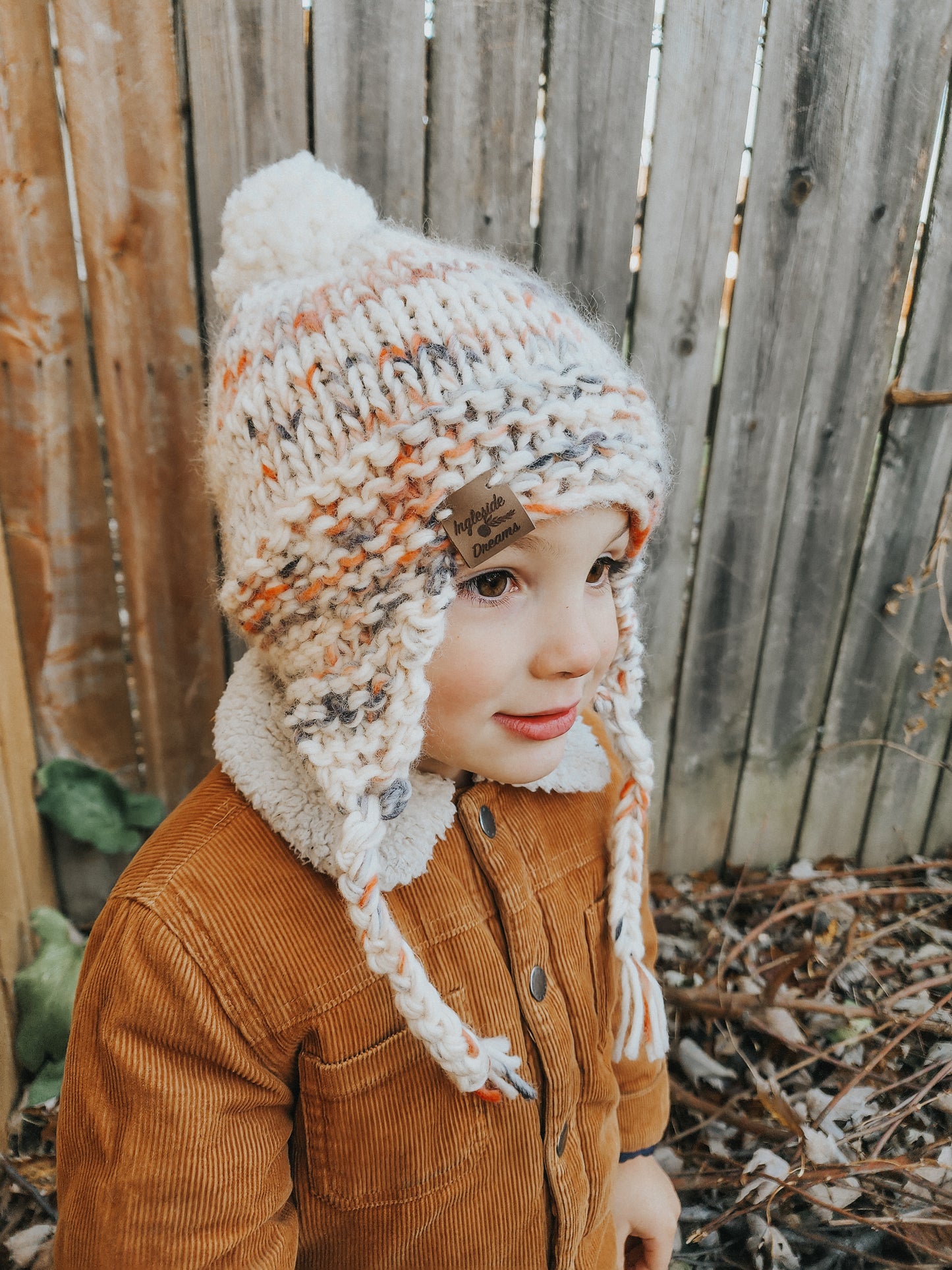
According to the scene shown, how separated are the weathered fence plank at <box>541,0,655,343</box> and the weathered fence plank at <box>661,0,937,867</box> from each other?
312mm

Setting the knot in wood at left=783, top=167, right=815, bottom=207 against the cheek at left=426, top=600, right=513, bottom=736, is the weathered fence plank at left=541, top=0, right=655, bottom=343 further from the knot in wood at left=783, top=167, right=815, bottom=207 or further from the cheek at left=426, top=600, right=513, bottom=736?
the cheek at left=426, top=600, right=513, bottom=736

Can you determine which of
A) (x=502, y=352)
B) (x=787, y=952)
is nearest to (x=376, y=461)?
(x=502, y=352)

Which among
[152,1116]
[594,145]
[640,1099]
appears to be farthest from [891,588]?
[152,1116]

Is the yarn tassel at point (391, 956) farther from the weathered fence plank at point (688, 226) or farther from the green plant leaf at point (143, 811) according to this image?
the weathered fence plank at point (688, 226)

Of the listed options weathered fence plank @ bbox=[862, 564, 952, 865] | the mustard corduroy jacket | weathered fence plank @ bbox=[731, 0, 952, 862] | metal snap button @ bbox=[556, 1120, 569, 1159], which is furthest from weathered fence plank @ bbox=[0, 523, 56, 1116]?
weathered fence plank @ bbox=[862, 564, 952, 865]

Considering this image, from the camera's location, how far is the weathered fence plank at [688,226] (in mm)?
1867

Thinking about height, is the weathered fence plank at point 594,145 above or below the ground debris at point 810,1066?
above

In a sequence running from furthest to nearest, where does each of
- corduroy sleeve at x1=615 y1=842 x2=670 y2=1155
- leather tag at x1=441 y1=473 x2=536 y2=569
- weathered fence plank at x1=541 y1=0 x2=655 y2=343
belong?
weathered fence plank at x1=541 y1=0 x2=655 y2=343
corduroy sleeve at x1=615 y1=842 x2=670 y2=1155
leather tag at x1=441 y1=473 x2=536 y2=569

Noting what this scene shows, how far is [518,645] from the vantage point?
1.08 meters

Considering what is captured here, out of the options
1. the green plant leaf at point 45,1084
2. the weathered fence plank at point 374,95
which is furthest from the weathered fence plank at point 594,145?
the green plant leaf at point 45,1084

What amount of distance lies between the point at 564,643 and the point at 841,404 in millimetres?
1593

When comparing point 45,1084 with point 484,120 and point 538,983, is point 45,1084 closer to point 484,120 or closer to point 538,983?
point 538,983

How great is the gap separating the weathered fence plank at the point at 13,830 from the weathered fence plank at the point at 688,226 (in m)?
1.63

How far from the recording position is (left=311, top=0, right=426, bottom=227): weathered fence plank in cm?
172
